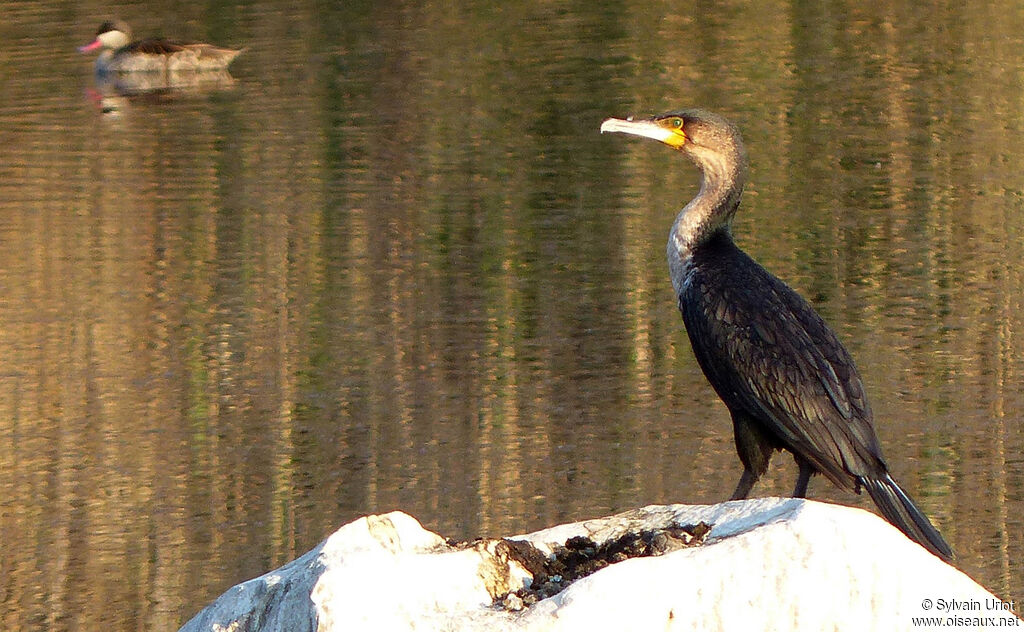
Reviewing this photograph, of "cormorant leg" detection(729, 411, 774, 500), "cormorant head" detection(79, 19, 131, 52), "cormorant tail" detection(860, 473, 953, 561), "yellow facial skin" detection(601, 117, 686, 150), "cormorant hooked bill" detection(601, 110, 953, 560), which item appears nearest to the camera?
"cormorant tail" detection(860, 473, 953, 561)

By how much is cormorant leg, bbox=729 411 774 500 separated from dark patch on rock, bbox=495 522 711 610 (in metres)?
1.68

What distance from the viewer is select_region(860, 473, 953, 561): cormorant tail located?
5141mm

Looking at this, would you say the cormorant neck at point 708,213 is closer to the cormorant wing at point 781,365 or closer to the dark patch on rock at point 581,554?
the cormorant wing at point 781,365

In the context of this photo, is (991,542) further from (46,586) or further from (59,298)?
(59,298)

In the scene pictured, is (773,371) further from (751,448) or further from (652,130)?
(652,130)

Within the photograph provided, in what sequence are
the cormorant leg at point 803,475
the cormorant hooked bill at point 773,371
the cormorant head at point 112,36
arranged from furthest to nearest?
the cormorant head at point 112,36
the cormorant leg at point 803,475
the cormorant hooked bill at point 773,371

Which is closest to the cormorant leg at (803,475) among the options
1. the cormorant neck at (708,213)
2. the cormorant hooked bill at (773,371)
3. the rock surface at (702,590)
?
the cormorant hooked bill at (773,371)

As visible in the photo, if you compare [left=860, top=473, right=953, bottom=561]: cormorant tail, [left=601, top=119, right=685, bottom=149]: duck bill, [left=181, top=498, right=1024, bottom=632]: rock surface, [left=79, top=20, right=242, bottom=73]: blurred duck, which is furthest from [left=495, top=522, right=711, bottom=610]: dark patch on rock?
[left=79, top=20, right=242, bottom=73]: blurred duck

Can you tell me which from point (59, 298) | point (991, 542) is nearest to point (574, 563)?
point (991, 542)

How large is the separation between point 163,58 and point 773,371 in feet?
46.8

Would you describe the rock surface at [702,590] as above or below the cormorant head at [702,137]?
below

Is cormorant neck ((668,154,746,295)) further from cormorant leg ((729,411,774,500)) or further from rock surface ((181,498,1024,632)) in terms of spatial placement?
rock surface ((181,498,1024,632))

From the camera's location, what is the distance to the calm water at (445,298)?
7000mm

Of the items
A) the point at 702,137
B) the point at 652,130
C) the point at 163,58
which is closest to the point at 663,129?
the point at 652,130
